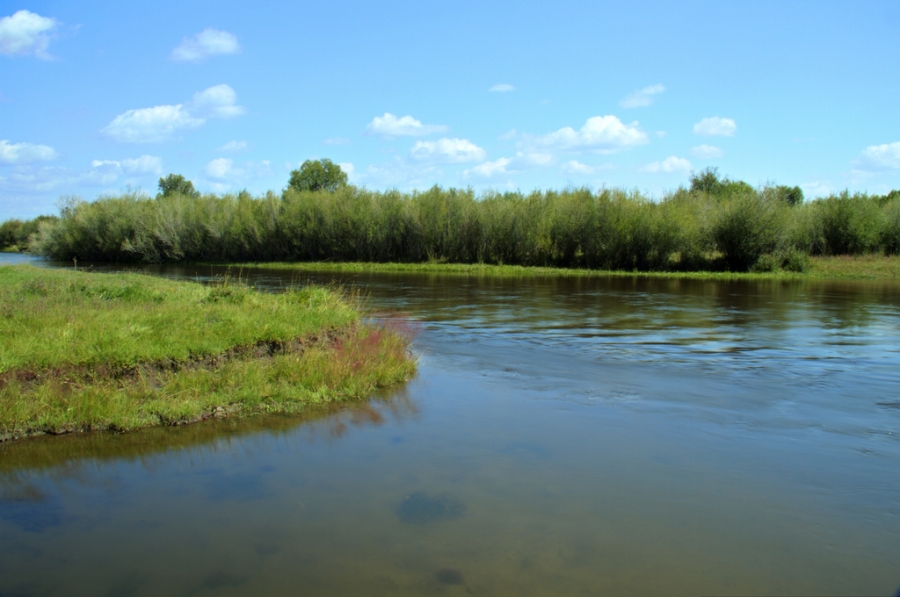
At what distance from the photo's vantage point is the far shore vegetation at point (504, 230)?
54.3 m

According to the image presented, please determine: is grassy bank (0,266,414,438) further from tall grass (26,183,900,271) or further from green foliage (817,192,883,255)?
green foliage (817,192,883,255)

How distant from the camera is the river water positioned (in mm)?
6707

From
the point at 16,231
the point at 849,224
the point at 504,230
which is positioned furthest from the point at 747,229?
the point at 16,231

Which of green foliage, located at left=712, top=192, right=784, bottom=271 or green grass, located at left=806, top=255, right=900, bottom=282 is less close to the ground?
green foliage, located at left=712, top=192, right=784, bottom=271

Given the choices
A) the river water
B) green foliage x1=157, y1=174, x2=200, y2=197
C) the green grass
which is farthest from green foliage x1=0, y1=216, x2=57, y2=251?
the river water

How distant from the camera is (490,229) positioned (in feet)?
205

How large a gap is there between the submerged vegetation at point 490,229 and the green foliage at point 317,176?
42.0 m

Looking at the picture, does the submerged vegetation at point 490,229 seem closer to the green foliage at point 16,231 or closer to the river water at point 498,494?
the green foliage at point 16,231

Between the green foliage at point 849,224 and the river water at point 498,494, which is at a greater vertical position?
the green foliage at point 849,224

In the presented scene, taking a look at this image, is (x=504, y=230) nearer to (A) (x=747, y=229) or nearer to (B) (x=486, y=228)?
(B) (x=486, y=228)

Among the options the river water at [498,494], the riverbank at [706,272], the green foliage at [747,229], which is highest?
the green foliage at [747,229]

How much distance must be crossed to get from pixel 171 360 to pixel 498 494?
6.87m

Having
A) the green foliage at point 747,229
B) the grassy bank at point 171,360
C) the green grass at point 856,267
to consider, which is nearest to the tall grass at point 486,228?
the green foliage at point 747,229

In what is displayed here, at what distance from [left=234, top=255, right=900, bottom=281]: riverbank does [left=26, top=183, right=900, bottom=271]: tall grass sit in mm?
2488
